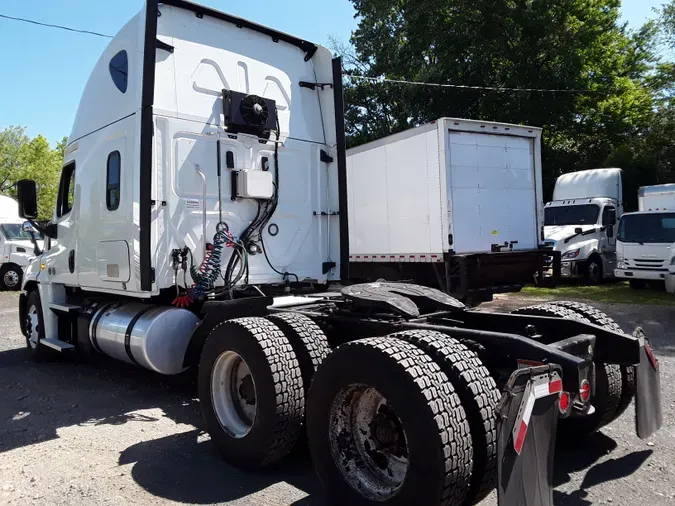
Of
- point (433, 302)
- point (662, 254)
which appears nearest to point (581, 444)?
point (433, 302)

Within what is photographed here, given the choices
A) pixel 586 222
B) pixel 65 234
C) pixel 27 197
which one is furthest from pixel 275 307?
pixel 586 222

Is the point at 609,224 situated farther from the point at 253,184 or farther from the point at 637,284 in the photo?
the point at 253,184

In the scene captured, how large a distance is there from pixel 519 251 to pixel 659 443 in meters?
7.05

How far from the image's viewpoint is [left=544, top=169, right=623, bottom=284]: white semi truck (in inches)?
645

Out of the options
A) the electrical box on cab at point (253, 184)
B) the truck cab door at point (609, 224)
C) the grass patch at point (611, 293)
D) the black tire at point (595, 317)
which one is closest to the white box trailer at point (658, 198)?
the truck cab door at point (609, 224)

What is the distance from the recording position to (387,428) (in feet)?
11.2

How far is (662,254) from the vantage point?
14.2 meters

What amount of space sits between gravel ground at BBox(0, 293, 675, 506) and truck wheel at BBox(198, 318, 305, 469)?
220 mm

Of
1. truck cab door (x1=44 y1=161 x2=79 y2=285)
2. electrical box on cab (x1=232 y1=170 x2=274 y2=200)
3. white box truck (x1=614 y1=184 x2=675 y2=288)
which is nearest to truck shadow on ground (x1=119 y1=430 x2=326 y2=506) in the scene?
electrical box on cab (x1=232 y1=170 x2=274 y2=200)

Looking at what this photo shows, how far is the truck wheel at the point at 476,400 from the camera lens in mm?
2961

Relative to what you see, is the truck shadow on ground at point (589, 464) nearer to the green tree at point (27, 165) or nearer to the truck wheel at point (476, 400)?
the truck wheel at point (476, 400)

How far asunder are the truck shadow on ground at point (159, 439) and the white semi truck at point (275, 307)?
0.74ft

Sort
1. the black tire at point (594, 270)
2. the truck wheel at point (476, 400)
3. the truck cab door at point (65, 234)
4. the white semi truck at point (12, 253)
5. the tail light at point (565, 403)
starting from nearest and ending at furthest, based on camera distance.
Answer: the truck wheel at point (476, 400)
the tail light at point (565, 403)
the truck cab door at point (65, 234)
the black tire at point (594, 270)
the white semi truck at point (12, 253)

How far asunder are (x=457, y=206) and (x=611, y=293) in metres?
6.65
